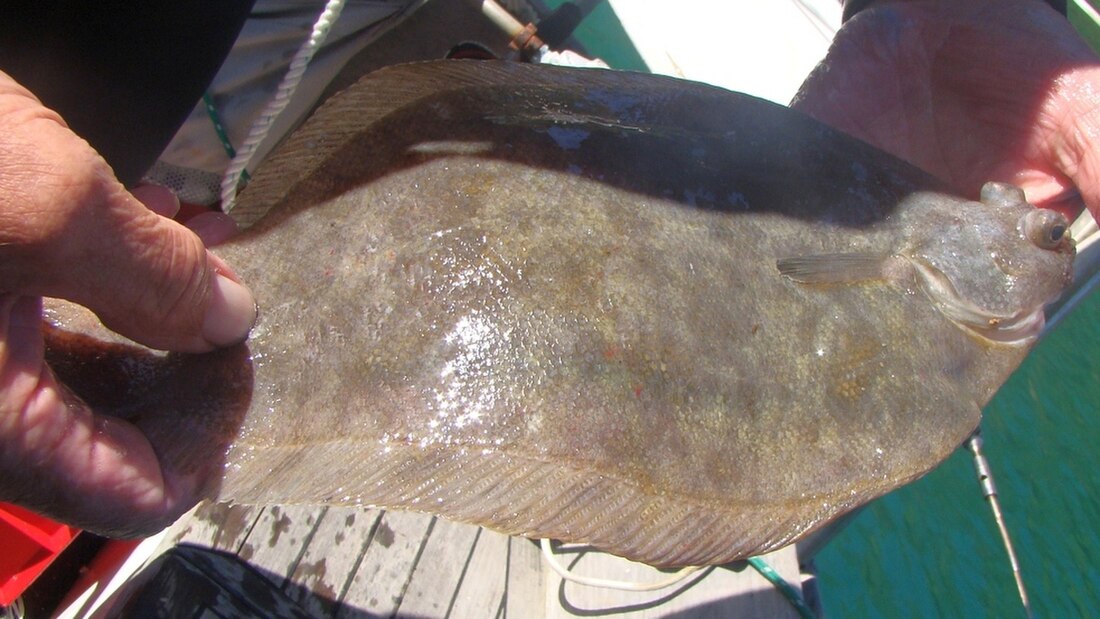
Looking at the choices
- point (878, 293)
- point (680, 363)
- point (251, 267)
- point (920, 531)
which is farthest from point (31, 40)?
point (920, 531)

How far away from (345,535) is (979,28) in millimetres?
3503

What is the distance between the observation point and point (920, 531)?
5.59 meters

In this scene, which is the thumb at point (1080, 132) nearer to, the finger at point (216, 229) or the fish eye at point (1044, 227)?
the fish eye at point (1044, 227)

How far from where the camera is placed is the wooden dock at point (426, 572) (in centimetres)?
318

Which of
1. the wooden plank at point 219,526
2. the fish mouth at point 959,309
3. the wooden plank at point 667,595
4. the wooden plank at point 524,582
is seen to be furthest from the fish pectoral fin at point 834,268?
the wooden plank at point 219,526

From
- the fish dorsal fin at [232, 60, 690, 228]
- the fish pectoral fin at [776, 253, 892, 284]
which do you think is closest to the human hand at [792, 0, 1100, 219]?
the fish pectoral fin at [776, 253, 892, 284]

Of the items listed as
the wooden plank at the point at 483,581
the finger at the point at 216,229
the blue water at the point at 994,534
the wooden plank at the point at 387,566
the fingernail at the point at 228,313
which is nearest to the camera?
the fingernail at the point at 228,313

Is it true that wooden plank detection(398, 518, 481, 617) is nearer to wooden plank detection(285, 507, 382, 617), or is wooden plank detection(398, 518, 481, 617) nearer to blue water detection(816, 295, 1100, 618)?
wooden plank detection(285, 507, 382, 617)

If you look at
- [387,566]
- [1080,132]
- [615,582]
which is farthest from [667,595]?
[1080,132]

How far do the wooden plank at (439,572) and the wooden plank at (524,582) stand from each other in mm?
148

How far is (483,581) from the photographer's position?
133 inches

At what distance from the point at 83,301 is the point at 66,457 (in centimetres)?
31

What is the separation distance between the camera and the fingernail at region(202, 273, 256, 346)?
1.51 meters

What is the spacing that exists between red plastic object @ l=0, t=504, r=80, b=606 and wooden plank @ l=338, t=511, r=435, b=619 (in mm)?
1269
